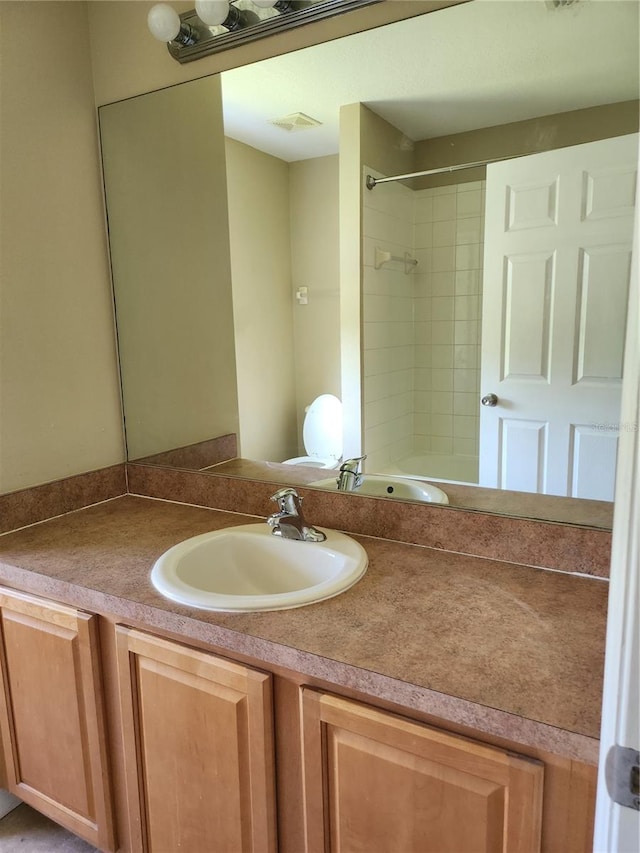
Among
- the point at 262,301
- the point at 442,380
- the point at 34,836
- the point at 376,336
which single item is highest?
the point at 262,301

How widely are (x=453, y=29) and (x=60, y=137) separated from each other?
3.51 feet

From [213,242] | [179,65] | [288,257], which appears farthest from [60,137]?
[288,257]

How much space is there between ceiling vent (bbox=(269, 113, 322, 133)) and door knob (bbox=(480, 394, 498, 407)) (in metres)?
0.81

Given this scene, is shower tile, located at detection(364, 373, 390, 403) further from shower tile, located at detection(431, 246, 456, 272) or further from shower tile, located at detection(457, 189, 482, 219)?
shower tile, located at detection(457, 189, 482, 219)

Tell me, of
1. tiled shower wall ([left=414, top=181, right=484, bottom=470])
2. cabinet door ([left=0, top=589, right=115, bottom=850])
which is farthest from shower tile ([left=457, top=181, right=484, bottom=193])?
cabinet door ([left=0, top=589, right=115, bottom=850])

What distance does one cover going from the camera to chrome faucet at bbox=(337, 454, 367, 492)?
4.74ft

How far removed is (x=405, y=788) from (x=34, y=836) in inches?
51.3

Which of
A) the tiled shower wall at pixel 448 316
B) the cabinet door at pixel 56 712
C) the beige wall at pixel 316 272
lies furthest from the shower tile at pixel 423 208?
the cabinet door at pixel 56 712

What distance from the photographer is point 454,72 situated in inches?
49.1

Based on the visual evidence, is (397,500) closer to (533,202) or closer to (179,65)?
(533,202)

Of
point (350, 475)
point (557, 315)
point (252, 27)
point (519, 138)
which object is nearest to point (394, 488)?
point (350, 475)

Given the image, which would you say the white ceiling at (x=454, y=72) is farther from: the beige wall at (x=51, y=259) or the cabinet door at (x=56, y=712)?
the cabinet door at (x=56, y=712)

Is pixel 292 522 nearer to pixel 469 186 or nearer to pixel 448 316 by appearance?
pixel 448 316

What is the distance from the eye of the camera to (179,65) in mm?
1537
